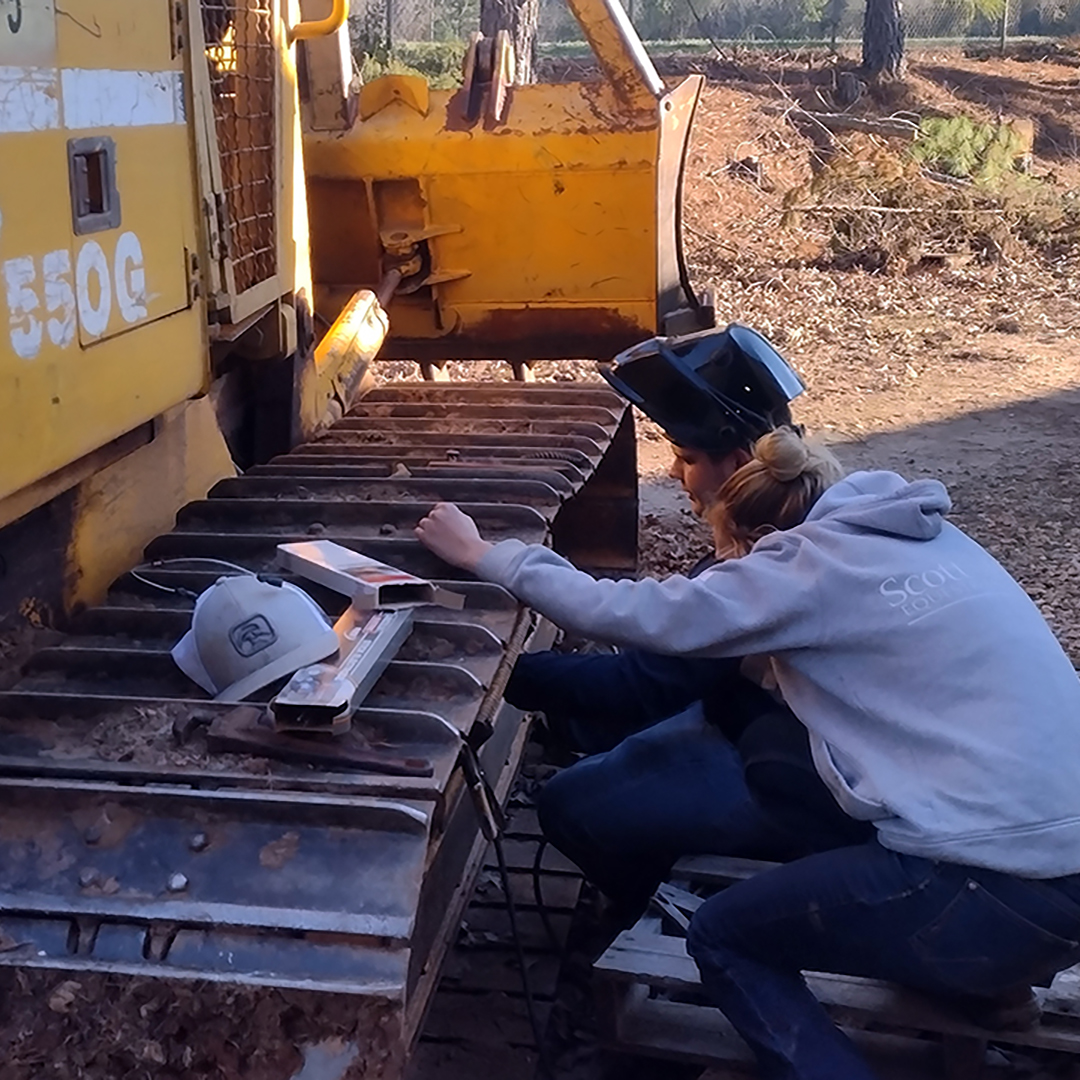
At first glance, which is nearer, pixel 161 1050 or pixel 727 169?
pixel 161 1050

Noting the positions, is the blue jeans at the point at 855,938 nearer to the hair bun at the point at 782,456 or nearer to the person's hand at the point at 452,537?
the hair bun at the point at 782,456

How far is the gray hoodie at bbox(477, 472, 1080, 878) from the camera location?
2.49 meters

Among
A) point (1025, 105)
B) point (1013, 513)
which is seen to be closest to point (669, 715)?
point (1013, 513)

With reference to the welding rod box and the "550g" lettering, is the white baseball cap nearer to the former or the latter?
the welding rod box

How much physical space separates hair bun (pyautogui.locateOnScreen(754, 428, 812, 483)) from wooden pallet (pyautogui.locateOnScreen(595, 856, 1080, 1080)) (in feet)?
3.07

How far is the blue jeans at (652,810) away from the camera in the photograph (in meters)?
3.25

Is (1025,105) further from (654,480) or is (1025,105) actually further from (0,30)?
(0,30)

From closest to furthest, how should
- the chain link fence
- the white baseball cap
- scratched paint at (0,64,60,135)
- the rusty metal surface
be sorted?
the rusty metal surface
scratched paint at (0,64,60,135)
the white baseball cap
the chain link fence

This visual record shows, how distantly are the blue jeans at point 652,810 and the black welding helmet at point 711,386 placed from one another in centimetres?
70

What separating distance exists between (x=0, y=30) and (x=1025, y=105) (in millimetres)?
20366

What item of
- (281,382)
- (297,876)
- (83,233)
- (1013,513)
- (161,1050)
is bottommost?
(1013,513)

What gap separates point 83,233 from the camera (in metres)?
2.45

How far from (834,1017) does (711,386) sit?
1.26 metres

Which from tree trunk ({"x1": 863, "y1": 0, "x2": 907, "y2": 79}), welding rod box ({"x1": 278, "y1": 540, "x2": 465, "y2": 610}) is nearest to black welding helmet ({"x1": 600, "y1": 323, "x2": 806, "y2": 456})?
welding rod box ({"x1": 278, "y1": 540, "x2": 465, "y2": 610})
